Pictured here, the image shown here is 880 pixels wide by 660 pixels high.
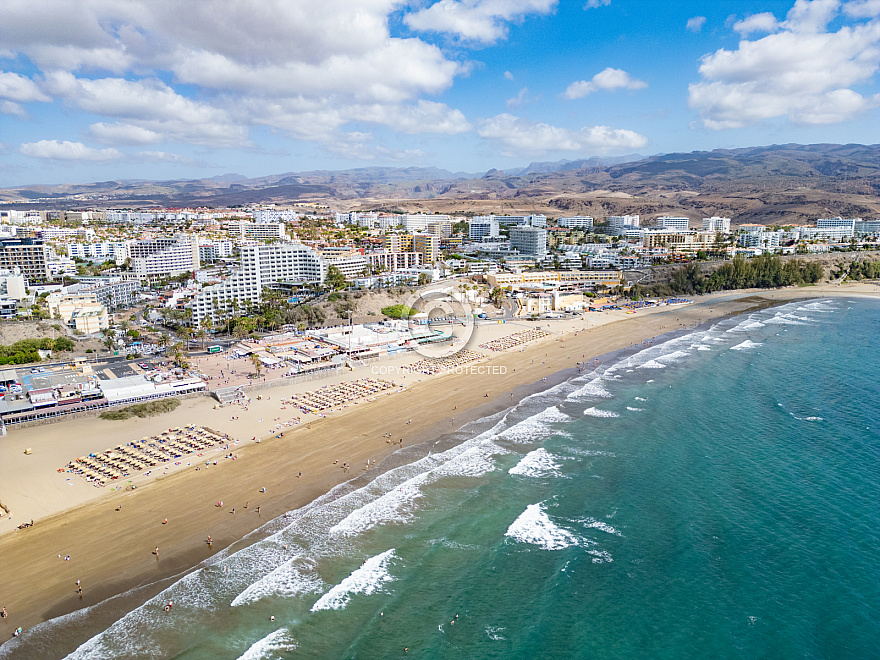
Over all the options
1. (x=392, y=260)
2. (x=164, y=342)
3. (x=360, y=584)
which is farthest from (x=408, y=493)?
(x=392, y=260)

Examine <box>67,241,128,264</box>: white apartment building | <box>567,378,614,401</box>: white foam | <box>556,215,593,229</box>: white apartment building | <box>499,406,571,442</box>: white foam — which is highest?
<box>556,215,593,229</box>: white apartment building

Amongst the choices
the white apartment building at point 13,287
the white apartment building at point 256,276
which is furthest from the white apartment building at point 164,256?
the white apartment building at point 256,276

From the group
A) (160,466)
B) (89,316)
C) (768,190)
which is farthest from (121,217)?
(768,190)

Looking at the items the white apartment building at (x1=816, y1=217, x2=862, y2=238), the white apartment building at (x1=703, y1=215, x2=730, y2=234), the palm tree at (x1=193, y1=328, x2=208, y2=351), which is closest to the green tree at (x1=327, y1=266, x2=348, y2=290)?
the palm tree at (x1=193, y1=328, x2=208, y2=351)

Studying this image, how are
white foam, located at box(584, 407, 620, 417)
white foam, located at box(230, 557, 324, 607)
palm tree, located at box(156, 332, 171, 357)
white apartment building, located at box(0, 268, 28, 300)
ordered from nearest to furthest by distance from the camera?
white foam, located at box(230, 557, 324, 607)
white foam, located at box(584, 407, 620, 417)
palm tree, located at box(156, 332, 171, 357)
white apartment building, located at box(0, 268, 28, 300)

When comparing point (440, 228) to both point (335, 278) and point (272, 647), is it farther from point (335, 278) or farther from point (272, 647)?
point (272, 647)

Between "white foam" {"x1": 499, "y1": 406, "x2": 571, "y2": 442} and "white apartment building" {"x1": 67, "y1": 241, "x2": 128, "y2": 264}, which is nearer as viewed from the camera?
"white foam" {"x1": 499, "y1": 406, "x2": 571, "y2": 442}

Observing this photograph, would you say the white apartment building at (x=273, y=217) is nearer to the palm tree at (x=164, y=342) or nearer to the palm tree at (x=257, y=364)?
the palm tree at (x=164, y=342)

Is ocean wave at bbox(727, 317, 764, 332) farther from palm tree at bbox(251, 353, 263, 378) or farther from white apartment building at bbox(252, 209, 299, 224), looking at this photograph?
white apartment building at bbox(252, 209, 299, 224)
